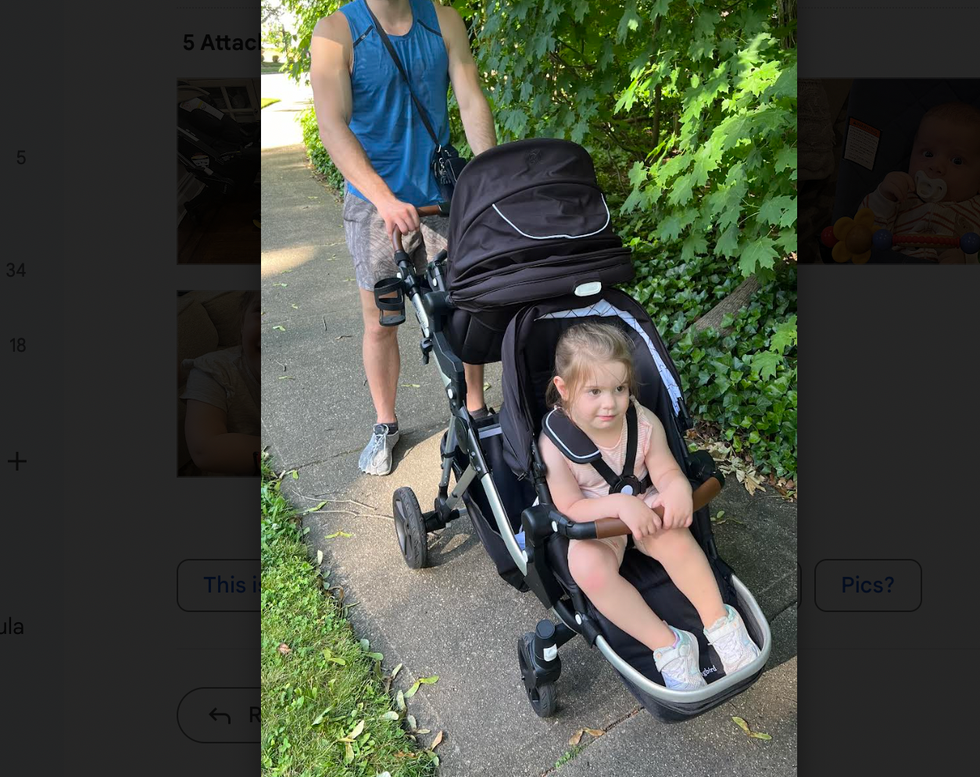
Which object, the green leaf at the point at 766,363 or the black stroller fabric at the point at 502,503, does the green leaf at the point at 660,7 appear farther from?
the black stroller fabric at the point at 502,503

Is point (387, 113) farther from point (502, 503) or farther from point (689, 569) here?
point (689, 569)

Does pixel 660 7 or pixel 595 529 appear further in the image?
pixel 660 7

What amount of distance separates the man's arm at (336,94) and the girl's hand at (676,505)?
1.31m

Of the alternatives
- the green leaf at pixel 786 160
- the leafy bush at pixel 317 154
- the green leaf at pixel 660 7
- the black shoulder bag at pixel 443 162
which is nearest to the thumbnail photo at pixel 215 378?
the black shoulder bag at pixel 443 162

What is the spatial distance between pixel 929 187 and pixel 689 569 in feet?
3.67

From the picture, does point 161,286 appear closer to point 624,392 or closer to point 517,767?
point 624,392

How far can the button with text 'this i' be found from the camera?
1359 millimetres

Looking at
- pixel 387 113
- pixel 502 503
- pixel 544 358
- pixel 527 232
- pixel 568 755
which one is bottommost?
pixel 568 755

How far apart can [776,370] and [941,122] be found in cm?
222

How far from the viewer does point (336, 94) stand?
2.63 metres

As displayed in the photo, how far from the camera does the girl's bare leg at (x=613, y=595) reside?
2.00 meters

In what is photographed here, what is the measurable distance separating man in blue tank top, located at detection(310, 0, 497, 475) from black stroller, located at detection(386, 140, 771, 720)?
37 cm

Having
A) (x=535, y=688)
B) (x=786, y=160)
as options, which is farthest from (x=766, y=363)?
(x=535, y=688)

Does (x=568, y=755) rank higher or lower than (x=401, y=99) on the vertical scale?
lower
